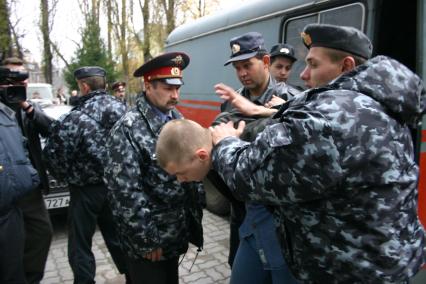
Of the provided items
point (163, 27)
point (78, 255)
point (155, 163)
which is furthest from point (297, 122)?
point (163, 27)

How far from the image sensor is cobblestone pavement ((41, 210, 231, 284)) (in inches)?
146

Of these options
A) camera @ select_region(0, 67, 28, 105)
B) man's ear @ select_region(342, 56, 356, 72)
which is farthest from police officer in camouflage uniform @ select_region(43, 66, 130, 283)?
man's ear @ select_region(342, 56, 356, 72)

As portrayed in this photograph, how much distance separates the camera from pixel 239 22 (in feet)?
16.1

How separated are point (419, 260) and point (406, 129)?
452mm

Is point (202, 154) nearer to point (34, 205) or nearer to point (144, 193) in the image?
point (144, 193)

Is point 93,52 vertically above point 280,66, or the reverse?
point 93,52

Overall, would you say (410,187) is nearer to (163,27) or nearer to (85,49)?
(163,27)

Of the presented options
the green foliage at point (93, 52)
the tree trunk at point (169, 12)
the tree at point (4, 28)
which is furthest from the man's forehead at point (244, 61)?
the green foliage at point (93, 52)

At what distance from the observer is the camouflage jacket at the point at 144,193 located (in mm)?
2074

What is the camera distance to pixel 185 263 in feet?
13.3

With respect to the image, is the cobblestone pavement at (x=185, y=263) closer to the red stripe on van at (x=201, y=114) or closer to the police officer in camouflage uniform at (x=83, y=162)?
the police officer in camouflage uniform at (x=83, y=162)

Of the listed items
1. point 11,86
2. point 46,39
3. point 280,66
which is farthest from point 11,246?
point 46,39

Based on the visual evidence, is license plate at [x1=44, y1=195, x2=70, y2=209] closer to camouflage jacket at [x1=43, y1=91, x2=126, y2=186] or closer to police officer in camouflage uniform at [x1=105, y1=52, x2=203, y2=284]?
camouflage jacket at [x1=43, y1=91, x2=126, y2=186]

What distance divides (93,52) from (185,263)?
16693mm
